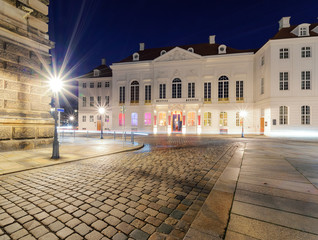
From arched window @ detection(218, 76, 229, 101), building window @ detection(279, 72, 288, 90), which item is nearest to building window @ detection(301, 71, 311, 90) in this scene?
building window @ detection(279, 72, 288, 90)

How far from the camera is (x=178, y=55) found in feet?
89.7

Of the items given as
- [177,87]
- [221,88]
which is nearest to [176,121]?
[177,87]

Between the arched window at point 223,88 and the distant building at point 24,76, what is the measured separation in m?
23.7

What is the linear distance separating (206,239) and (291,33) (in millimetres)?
29134

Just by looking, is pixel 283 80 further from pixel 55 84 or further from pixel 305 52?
pixel 55 84

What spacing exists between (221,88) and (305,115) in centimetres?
1129

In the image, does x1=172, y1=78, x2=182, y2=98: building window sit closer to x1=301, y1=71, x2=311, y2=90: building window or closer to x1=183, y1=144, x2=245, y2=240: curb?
x1=301, y1=71, x2=311, y2=90: building window

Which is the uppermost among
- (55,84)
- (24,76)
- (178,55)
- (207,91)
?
(178,55)

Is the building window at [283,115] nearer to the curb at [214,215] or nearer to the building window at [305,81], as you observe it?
the building window at [305,81]

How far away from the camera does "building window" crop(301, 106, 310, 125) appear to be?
2022 centimetres

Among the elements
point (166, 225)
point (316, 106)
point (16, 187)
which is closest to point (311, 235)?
point (166, 225)

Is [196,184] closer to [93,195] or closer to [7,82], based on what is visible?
[93,195]

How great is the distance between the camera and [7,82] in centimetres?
837

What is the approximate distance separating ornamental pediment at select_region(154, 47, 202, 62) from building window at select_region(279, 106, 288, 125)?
13.8 metres
